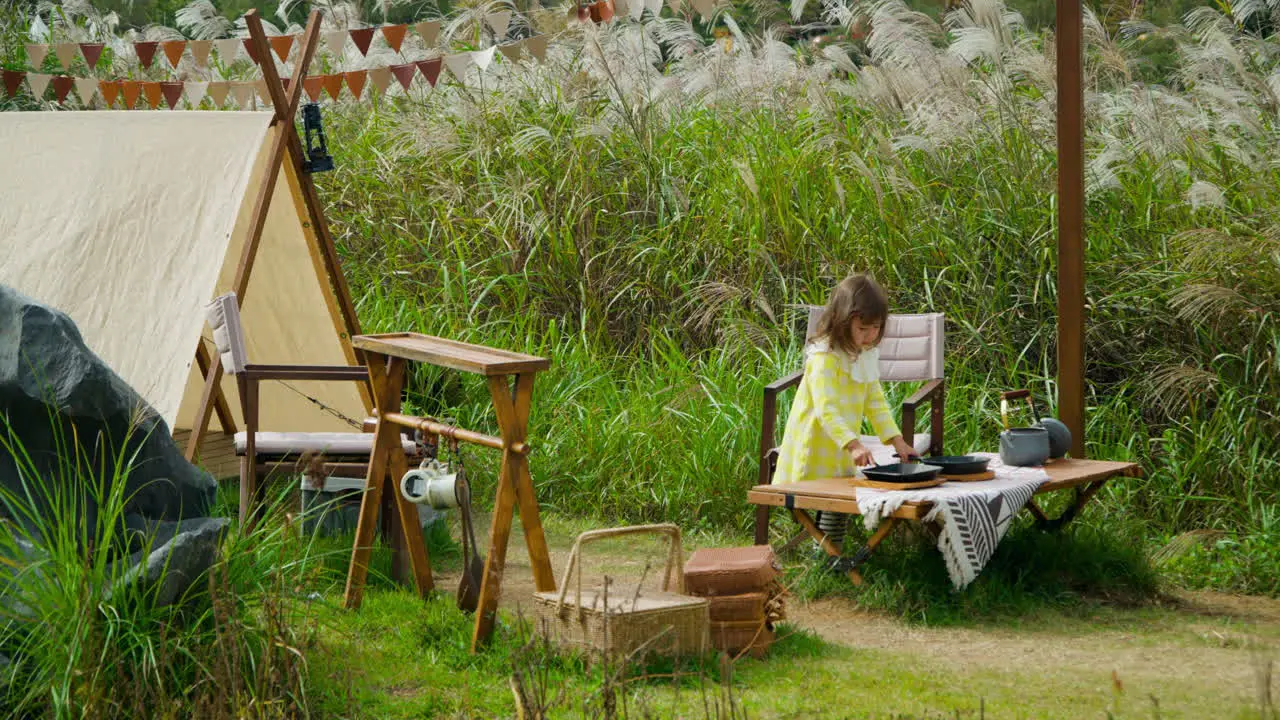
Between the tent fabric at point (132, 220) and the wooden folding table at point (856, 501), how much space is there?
1759mm

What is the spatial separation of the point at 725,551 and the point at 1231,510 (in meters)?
2.30

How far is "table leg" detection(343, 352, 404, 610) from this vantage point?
4285 millimetres

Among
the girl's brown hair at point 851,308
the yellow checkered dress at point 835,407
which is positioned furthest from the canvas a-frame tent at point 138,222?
the girl's brown hair at point 851,308

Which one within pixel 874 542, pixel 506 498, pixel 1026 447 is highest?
pixel 506 498

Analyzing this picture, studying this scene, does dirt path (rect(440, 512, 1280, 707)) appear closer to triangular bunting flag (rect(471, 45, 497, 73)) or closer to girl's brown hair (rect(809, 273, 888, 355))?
girl's brown hair (rect(809, 273, 888, 355))

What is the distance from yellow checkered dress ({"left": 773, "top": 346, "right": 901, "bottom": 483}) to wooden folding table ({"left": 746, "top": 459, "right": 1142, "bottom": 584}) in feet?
0.38

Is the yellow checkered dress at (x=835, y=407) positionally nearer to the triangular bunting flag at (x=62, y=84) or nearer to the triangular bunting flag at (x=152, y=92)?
the triangular bunting flag at (x=152, y=92)

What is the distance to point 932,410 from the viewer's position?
5.19m

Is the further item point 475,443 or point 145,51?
point 145,51

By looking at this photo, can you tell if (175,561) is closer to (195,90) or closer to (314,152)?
(314,152)

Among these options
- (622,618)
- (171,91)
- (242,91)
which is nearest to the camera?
(622,618)

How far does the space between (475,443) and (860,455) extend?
1503 mm

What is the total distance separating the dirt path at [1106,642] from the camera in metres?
3.80

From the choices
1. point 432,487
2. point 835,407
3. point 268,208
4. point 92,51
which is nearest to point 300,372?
point 432,487
